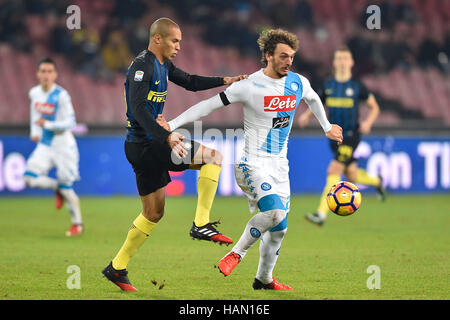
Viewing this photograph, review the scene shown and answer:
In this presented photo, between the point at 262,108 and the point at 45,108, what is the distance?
5.02m

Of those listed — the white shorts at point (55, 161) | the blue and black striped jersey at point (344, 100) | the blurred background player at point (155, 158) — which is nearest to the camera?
the blurred background player at point (155, 158)

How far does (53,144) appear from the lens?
33.0ft

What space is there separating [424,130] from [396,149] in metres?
0.79

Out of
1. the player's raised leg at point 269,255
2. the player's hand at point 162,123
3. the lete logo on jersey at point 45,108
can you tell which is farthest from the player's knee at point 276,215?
the lete logo on jersey at point 45,108

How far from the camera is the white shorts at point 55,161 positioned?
9891mm

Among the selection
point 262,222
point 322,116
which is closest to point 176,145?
point 262,222

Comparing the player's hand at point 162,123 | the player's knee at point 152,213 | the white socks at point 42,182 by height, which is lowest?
the player's knee at point 152,213

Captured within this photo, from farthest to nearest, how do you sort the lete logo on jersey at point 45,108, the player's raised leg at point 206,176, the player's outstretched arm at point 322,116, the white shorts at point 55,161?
the lete logo on jersey at point 45,108
the white shorts at point 55,161
the player's outstretched arm at point 322,116
the player's raised leg at point 206,176

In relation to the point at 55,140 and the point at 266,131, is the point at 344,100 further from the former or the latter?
the point at 266,131

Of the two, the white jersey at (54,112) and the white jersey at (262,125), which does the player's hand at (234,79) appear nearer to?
the white jersey at (262,125)

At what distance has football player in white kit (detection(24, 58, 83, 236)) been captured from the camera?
9805 mm

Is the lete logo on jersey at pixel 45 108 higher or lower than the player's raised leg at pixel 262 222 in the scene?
higher

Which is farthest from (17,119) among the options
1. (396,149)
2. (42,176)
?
(396,149)

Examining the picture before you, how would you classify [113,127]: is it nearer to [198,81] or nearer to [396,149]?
[396,149]
